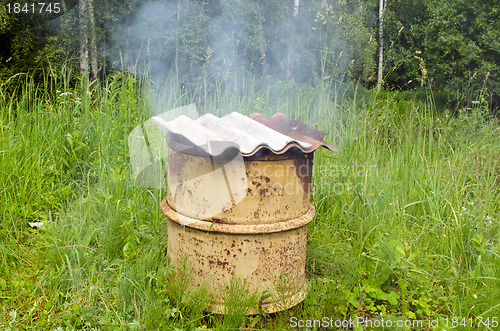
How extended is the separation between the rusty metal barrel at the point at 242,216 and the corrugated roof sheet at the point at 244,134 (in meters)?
0.04

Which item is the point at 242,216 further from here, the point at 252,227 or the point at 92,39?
the point at 92,39

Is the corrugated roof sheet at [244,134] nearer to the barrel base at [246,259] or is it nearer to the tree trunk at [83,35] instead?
the barrel base at [246,259]

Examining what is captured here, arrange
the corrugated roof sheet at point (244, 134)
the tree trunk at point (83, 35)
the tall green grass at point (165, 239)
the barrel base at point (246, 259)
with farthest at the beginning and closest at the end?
the tree trunk at point (83, 35) → the tall green grass at point (165, 239) → the barrel base at point (246, 259) → the corrugated roof sheet at point (244, 134)

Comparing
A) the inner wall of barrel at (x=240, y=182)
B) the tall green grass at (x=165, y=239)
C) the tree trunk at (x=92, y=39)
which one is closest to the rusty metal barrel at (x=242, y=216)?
the inner wall of barrel at (x=240, y=182)

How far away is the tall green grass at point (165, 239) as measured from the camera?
209 centimetres

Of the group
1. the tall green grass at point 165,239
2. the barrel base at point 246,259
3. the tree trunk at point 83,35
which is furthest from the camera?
the tree trunk at point 83,35

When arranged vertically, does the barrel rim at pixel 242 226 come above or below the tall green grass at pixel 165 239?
above

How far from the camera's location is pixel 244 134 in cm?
194

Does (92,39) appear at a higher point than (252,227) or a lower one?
higher

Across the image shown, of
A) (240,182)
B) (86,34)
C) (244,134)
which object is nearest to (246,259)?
(240,182)

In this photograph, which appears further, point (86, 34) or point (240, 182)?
point (86, 34)

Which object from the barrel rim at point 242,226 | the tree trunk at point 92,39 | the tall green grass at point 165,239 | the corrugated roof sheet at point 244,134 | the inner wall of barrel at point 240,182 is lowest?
the tall green grass at point 165,239

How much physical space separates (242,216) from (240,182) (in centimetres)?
18

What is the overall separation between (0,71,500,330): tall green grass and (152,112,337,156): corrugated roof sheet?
29.2 inches
